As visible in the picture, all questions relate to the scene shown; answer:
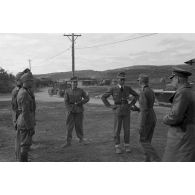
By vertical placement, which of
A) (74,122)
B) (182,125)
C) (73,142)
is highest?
(182,125)

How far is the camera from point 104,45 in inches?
235

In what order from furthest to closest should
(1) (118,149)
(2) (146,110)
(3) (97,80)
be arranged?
(3) (97,80)
(1) (118,149)
(2) (146,110)

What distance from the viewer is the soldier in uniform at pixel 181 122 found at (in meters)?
3.56

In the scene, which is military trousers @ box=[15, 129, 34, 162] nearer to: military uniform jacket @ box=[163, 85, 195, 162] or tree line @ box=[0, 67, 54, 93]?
tree line @ box=[0, 67, 54, 93]

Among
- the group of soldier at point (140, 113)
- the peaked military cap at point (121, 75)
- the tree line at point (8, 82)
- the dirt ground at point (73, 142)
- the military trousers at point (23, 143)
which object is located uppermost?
the peaked military cap at point (121, 75)

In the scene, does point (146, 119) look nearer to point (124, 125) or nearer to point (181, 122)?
point (124, 125)

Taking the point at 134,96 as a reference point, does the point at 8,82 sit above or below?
above

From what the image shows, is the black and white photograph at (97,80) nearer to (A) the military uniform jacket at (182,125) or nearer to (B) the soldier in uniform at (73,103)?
(B) the soldier in uniform at (73,103)

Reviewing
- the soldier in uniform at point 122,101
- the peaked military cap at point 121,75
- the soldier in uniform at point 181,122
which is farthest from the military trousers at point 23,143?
the soldier in uniform at point 181,122

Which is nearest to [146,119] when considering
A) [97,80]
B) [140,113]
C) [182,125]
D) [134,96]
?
[140,113]

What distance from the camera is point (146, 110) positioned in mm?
4730

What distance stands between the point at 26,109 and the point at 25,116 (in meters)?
0.12

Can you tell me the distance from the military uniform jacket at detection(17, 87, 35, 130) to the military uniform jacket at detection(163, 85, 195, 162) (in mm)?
2292

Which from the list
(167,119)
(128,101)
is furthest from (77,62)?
(167,119)
